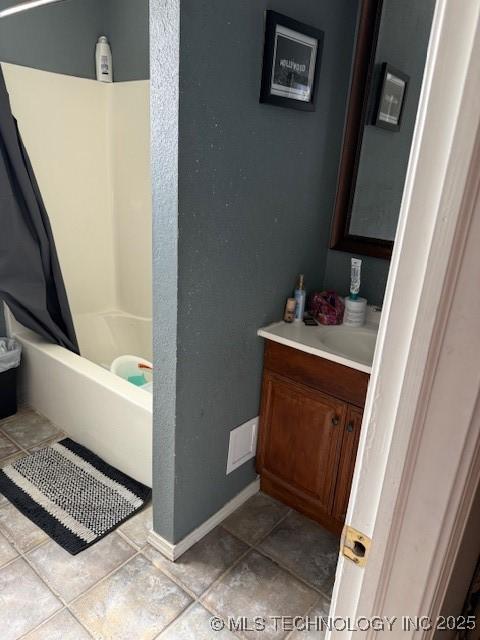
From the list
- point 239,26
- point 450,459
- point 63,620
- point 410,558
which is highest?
point 239,26

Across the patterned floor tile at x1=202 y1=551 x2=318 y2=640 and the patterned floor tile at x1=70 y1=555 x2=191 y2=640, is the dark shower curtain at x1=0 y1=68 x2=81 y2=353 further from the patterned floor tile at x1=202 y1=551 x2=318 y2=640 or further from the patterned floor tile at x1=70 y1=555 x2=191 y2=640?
the patterned floor tile at x1=202 y1=551 x2=318 y2=640

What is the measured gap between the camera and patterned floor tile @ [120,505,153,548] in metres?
1.84

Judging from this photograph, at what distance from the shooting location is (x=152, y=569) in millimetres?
1712

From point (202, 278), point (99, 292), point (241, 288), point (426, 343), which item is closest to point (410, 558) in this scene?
point (426, 343)

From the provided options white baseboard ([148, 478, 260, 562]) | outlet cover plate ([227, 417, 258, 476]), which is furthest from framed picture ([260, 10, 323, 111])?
white baseboard ([148, 478, 260, 562])

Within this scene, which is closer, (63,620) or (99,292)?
(63,620)

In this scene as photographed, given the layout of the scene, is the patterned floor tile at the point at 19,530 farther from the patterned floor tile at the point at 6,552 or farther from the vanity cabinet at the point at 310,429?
the vanity cabinet at the point at 310,429

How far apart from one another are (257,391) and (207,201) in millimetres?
864

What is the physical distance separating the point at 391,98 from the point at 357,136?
181mm

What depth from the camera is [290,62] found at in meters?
1.52

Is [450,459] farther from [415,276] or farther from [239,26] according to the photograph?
[239,26]

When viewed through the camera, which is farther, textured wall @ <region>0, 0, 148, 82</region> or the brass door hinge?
textured wall @ <region>0, 0, 148, 82</region>

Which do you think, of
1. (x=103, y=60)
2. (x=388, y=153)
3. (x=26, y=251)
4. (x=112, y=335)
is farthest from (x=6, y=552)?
(x=103, y=60)

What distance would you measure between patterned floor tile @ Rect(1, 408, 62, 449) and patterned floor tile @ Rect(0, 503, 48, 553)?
477mm
